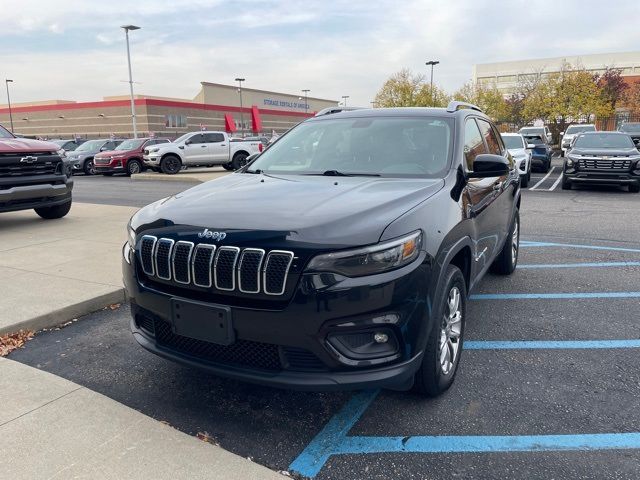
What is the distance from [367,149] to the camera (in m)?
4.01

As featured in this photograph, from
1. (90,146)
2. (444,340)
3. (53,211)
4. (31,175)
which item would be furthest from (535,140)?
(90,146)

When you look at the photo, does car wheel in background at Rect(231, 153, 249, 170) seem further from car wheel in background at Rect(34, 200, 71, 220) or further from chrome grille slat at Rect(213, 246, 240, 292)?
chrome grille slat at Rect(213, 246, 240, 292)

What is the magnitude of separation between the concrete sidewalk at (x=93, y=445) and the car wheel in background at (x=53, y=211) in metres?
6.75

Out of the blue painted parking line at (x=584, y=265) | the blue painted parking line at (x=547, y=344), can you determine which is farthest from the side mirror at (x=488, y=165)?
the blue painted parking line at (x=584, y=265)

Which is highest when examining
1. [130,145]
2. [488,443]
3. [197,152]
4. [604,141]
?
[130,145]

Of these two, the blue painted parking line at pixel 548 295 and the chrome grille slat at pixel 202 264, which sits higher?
the chrome grille slat at pixel 202 264

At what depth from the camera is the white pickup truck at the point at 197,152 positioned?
2288cm

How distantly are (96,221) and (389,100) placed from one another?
160 ft

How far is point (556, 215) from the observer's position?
10242 millimetres

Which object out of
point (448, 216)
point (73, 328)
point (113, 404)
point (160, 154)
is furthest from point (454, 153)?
point (160, 154)

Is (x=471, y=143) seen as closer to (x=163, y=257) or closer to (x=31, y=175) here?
(x=163, y=257)

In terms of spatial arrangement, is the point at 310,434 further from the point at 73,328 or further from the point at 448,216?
the point at 73,328

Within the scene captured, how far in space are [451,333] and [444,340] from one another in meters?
0.12

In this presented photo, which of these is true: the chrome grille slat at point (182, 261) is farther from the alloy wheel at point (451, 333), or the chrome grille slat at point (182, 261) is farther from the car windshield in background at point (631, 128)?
the car windshield in background at point (631, 128)
